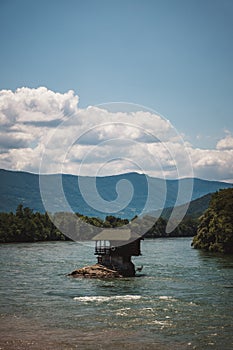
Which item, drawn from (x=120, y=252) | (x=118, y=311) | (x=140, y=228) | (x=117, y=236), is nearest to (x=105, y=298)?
(x=118, y=311)

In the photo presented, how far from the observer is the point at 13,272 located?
73.0 meters

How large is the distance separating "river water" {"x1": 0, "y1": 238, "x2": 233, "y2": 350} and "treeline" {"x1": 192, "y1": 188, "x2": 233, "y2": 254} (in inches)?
1642

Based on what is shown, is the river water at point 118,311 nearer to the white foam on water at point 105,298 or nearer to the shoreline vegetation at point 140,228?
the white foam on water at point 105,298

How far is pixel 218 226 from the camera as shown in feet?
379

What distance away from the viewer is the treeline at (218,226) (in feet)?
368

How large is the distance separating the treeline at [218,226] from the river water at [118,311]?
137ft

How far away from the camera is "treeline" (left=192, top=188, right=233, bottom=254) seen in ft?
→ 368

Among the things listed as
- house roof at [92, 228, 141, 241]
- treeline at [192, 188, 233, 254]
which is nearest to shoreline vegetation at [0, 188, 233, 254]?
treeline at [192, 188, 233, 254]

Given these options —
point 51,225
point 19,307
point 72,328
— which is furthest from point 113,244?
point 51,225

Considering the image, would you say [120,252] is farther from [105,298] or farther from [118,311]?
[118,311]

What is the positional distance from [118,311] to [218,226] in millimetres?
76151

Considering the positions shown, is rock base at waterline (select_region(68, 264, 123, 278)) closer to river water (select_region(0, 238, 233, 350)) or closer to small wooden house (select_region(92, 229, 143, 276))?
small wooden house (select_region(92, 229, 143, 276))

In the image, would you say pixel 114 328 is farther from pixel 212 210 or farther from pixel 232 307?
pixel 212 210

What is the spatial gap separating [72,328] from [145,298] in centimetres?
1366
